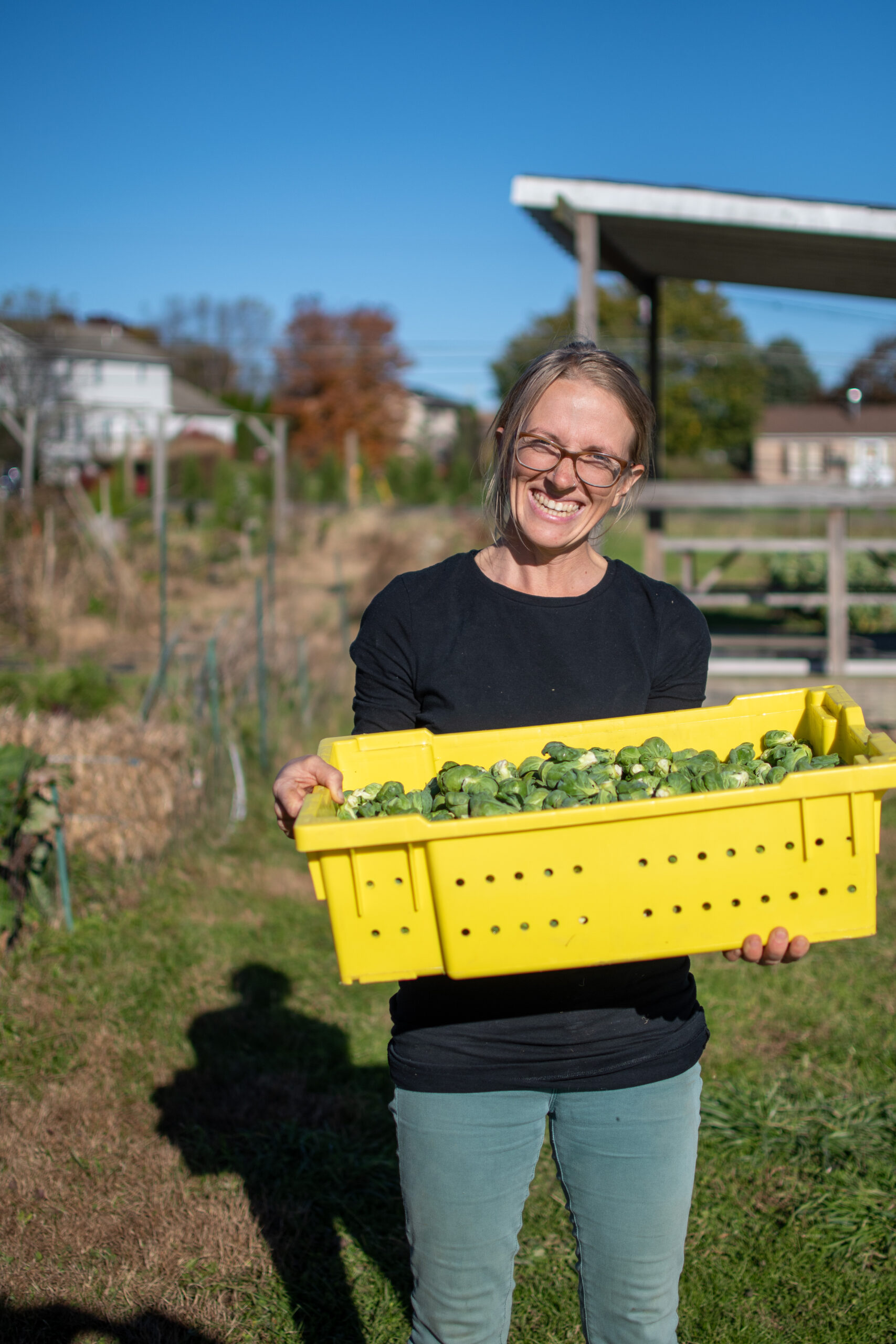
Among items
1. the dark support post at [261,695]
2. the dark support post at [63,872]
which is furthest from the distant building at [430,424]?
the dark support post at [63,872]

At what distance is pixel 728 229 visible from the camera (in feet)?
25.4

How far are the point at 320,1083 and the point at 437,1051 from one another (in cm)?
217

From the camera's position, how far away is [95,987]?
159 inches

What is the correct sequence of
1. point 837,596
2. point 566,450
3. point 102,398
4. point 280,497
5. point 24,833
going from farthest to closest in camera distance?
point 102,398 < point 280,497 < point 837,596 < point 24,833 < point 566,450

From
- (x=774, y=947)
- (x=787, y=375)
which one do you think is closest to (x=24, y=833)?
(x=774, y=947)

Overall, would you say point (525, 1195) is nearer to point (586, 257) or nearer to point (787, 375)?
point (586, 257)

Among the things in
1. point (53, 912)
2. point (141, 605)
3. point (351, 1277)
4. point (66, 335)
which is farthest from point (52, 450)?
point (351, 1277)

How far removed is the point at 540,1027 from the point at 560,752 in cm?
44

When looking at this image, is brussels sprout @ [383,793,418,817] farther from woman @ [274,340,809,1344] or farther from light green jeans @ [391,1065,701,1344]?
light green jeans @ [391,1065,701,1344]

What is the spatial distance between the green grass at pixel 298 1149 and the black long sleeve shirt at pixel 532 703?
127 centimetres

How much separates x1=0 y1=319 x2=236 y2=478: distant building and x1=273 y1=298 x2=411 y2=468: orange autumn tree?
3.57 m

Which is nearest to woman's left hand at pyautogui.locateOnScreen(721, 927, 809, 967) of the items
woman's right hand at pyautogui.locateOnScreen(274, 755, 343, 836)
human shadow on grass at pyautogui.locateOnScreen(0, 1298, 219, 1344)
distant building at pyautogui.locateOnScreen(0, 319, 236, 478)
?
woman's right hand at pyautogui.locateOnScreen(274, 755, 343, 836)

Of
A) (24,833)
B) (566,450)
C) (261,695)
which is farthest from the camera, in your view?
(261,695)

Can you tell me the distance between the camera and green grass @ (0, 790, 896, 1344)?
8.66ft
